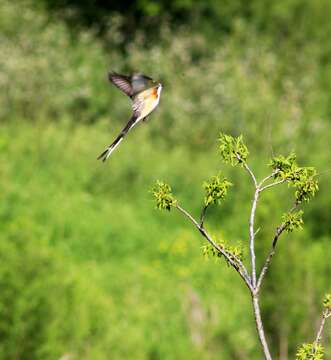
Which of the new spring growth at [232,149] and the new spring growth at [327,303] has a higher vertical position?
the new spring growth at [232,149]

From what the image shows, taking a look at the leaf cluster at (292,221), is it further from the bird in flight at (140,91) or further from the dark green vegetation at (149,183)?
the dark green vegetation at (149,183)

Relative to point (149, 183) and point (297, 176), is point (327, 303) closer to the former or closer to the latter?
point (297, 176)

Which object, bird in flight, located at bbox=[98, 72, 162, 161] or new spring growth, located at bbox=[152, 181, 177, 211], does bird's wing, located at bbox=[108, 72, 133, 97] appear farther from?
new spring growth, located at bbox=[152, 181, 177, 211]

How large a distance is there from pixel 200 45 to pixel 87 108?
3705mm

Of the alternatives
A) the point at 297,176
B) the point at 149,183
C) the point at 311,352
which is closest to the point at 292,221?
the point at 297,176

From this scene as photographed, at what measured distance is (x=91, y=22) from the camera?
29234mm

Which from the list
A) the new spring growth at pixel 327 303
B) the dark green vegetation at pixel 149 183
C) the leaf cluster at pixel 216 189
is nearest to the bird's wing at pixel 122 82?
the leaf cluster at pixel 216 189

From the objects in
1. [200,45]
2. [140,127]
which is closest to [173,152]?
[140,127]

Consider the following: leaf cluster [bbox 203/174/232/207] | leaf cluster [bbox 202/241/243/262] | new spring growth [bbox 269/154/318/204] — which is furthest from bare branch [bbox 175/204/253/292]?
new spring growth [bbox 269/154/318/204]

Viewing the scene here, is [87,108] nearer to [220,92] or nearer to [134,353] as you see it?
[220,92]

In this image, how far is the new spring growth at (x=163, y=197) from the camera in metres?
4.80

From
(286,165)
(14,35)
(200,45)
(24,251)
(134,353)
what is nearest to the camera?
(286,165)

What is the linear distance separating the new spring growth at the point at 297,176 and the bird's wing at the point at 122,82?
50.5 inches

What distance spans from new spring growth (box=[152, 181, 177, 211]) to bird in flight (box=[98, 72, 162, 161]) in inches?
32.7
